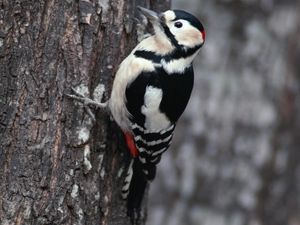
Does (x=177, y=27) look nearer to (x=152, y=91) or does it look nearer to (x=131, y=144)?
(x=152, y=91)

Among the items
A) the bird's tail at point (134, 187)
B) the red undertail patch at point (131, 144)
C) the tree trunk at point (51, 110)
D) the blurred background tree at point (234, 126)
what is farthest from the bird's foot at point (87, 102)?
the blurred background tree at point (234, 126)

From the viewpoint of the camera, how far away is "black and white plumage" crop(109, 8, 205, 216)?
4.35 meters

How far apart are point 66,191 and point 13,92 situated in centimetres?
59

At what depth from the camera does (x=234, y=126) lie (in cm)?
646

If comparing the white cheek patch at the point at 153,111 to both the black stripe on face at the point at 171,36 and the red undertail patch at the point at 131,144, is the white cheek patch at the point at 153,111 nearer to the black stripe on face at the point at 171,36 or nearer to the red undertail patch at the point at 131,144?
the red undertail patch at the point at 131,144

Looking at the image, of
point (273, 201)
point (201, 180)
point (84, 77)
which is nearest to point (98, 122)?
point (84, 77)

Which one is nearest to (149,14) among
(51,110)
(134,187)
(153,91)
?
(153,91)

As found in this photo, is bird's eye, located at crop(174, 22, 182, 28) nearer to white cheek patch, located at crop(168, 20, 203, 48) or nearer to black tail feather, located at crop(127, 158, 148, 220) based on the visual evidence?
white cheek patch, located at crop(168, 20, 203, 48)

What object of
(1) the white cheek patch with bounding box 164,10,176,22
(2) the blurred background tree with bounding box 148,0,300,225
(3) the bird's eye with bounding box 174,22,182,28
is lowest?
(2) the blurred background tree with bounding box 148,0,300,225

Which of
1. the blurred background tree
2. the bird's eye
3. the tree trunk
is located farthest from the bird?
the blurred background tree

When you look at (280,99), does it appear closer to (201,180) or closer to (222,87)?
(222,87)

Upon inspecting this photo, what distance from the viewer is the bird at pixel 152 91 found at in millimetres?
4344

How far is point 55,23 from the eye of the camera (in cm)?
402

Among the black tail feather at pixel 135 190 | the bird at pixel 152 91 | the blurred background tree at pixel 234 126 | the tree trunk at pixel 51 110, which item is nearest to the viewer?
the tree trunk at pixel 51 110
